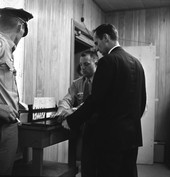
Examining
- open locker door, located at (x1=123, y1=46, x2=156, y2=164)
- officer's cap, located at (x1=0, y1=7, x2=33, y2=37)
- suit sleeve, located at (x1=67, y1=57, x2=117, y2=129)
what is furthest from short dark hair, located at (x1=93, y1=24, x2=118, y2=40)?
open locker door, located at (x1=123, y1=46, x2=156, y2=164)

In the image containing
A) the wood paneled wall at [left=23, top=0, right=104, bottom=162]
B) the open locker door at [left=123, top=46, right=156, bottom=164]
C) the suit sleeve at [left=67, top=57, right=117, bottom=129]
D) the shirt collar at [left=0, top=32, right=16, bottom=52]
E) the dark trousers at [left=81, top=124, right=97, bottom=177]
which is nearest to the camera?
the shirt collar at [left=0, top=32, right=16, bottom=52]

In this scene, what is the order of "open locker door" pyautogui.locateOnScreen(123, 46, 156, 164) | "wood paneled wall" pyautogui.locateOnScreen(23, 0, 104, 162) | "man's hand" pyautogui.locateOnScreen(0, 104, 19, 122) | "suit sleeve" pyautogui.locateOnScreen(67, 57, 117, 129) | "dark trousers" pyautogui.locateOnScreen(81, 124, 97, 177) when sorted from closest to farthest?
"man's hand" pyautogui.locateOnScreen(0, 104, 19, 122), "suit sleeve" pyautogui.locateOnScreen(67, 57, 117, 129), "dark trousers" pyautogui.locateOnScreen(81, 124, 97, 177), "wood paneled wall" pyautogui.locateOnScreen(23, 0, 104, 162), "open locker door" pyautogui.locateOnScreen(123, 46, 156, 164)

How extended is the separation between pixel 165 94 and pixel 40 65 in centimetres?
264

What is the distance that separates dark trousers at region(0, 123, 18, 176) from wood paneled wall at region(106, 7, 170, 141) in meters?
3.53

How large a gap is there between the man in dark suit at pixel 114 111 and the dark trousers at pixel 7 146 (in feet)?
1.76

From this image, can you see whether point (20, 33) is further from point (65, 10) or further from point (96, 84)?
point (65, 10)

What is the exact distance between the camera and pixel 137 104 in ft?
6.72

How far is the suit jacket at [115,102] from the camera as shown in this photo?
1.94 metres

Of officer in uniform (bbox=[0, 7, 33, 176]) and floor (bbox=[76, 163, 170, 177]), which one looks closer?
officer in uniform (bbox=[0, 7, 33, 176])

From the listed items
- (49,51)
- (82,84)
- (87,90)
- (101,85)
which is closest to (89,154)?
(101,85)

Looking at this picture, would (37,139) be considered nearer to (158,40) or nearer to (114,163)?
(114,163)

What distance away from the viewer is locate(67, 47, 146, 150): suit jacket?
6.38ft

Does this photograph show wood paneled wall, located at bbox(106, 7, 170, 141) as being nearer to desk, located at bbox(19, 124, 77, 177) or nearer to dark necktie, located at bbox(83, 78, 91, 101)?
dark necktie, located at bbox(83, 78, 91, 101)

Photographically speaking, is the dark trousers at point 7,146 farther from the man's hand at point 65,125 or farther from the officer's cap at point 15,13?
the officer's cap at point 15,13
